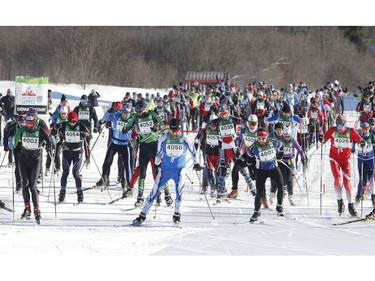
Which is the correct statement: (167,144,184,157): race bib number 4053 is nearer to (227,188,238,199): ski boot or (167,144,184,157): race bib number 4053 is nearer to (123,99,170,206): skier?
(123,99,170,206): skier

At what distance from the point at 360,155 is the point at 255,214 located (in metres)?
2.92

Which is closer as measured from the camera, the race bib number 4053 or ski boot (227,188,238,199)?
the race bib number 4053

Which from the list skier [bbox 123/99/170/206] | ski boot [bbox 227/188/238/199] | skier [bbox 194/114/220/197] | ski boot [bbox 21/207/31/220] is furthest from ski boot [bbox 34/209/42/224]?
ski boot [bbox 227/188/238/199]

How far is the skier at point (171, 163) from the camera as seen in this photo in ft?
44.8

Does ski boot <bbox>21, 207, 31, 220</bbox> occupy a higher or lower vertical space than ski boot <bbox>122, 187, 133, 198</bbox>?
lower

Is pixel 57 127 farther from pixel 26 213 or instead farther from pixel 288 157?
pixel 288 157

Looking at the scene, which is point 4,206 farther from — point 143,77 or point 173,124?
point 143,77

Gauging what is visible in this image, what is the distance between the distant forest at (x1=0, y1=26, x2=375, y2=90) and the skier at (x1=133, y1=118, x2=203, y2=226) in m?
35.7

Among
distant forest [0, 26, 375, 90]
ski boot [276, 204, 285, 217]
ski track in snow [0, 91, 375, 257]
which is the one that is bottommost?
ski track in snow [0, 91, 375, 257]

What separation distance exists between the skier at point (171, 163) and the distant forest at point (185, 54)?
35700 millimetres

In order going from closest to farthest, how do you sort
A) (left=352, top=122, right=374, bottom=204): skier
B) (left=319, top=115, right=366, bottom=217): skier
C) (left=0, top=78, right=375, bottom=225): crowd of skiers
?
(left=0, top=78, right=375, bottom=225): crowd of skiers → (left=319, top=115, right=366, bottom=217): skier → (left=352, top=122, right=374, bottom=204): skier

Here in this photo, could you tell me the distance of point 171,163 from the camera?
13.6m

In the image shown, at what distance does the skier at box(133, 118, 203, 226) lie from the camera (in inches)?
537

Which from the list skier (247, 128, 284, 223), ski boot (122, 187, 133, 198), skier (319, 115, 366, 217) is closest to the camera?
skier (247, 128, 284, 223)
